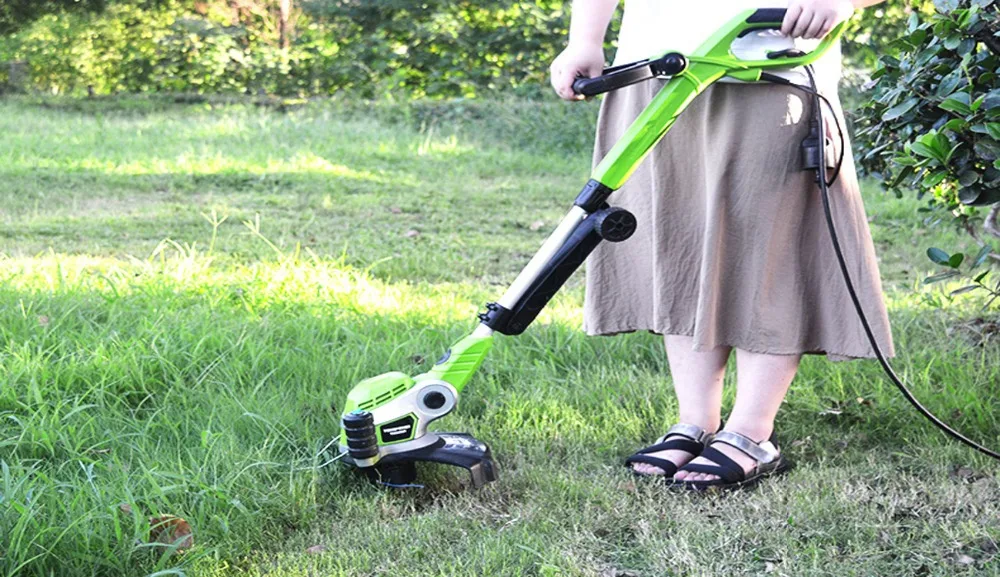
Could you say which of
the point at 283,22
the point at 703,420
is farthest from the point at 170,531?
the point at 283,22

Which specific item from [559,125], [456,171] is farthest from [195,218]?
[559,125]

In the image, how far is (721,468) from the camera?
2.29 metres

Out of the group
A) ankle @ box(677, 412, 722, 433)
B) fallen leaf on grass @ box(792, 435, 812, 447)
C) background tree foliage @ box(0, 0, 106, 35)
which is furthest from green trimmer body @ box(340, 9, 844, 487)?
background tree foliage @ box(0, 0, 106, 35)

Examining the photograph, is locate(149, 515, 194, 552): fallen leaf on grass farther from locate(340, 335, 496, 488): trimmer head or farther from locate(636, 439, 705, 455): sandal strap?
locate(636, 439, 705, 455): sandal strap

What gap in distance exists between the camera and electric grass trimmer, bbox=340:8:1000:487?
202 cm

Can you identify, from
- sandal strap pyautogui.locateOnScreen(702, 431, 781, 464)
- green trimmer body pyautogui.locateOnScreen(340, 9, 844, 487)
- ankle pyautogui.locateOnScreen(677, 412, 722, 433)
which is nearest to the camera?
green trimmer body pyautogui.locateOnScreen(340, 9, 844, 487)

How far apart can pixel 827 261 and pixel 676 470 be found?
1.78 ft

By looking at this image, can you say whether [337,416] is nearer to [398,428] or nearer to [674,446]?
[398,428]

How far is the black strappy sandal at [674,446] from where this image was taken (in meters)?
2.36

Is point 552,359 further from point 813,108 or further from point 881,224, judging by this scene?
point 881,224

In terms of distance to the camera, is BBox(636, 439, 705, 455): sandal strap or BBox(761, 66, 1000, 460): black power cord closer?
BBox(761, 66, 1000, 460): black power cord

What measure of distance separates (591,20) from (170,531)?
1.28 meters

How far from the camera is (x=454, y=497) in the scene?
224 cm

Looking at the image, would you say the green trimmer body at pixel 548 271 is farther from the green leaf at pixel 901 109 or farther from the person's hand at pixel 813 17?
the green leaf at pixel 901 109
